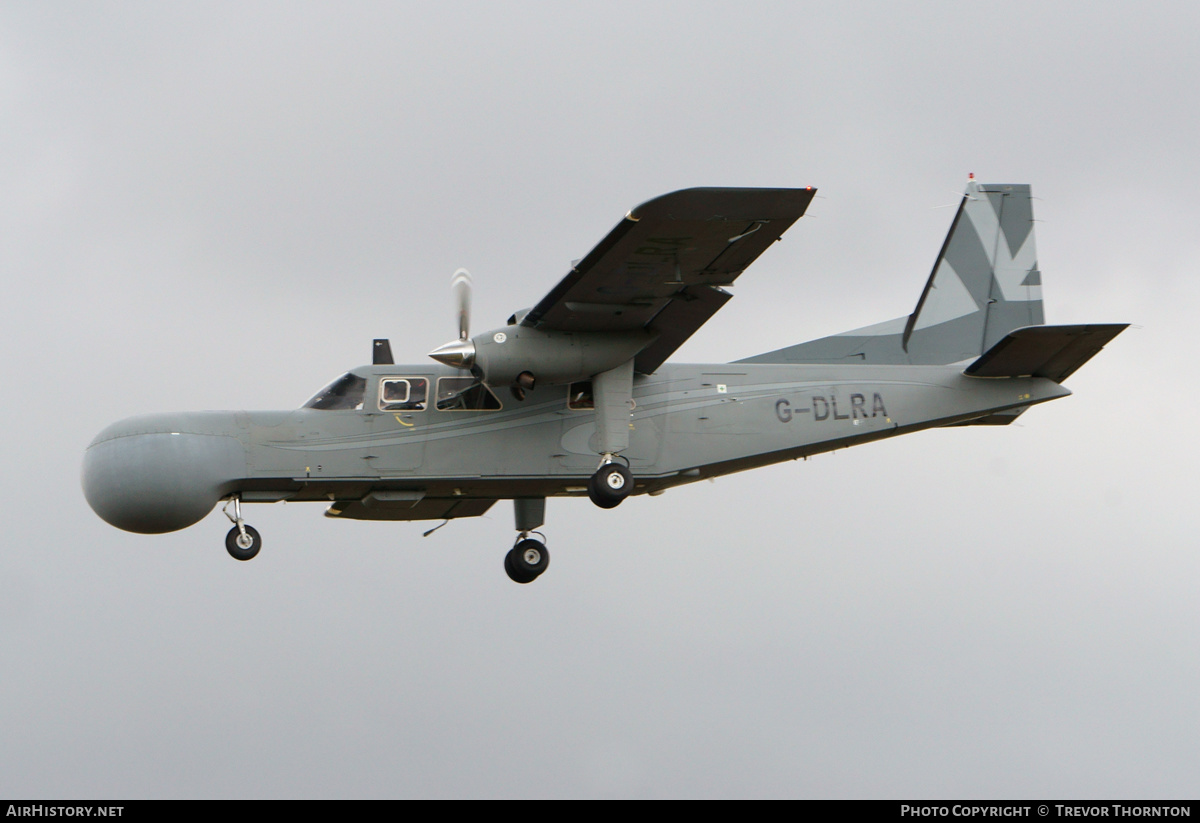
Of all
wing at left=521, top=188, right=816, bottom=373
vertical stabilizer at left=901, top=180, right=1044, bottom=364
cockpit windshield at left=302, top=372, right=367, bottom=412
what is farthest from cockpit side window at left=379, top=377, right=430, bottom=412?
vertical stabilizer at left=901, top=180, right=1044, bottom=364

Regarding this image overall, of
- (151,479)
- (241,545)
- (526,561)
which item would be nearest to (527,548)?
(526,561)

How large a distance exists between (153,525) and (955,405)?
9.97m

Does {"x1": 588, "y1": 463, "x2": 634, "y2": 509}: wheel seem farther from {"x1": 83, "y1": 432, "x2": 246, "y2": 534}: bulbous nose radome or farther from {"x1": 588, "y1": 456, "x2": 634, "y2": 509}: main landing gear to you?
{"x1": 83, "y1": 432, "x2": 246, "y2": 534}: bulbous nose radome

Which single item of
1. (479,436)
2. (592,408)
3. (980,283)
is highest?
(980,283)

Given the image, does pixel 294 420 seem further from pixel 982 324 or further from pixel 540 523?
pixel 982 324

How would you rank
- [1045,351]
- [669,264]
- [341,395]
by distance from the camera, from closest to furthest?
1. [669,264]
2. [341,395]
3. [1045,351]

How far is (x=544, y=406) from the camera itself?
1781 centimetres

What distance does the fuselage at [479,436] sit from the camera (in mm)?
16672

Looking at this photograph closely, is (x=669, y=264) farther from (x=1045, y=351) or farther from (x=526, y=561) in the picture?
(x=1045, y=351)

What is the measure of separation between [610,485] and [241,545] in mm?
4302

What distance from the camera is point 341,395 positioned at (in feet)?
57.4

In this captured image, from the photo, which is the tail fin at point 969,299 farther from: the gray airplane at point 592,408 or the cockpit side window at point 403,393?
the cockpit side window at point 403,393

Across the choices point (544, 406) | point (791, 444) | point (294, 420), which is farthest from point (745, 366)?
point (294, 420)

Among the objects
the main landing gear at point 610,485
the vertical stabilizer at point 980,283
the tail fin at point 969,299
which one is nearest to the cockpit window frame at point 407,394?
the main landing gear at point 610,485
